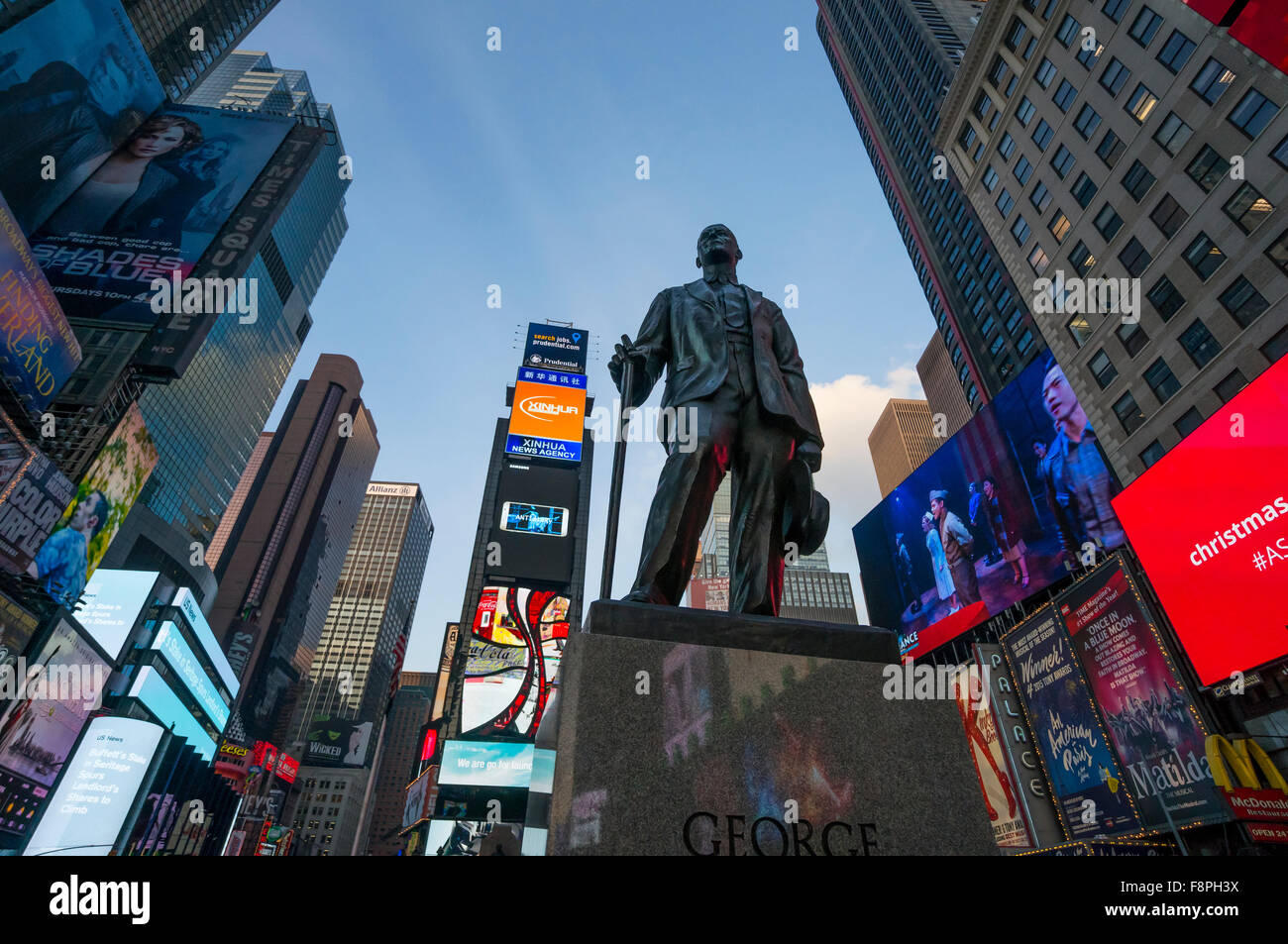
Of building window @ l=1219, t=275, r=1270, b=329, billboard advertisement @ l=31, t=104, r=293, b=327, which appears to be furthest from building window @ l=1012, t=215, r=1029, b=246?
billboard advertisement @ l=31, t=104, r=293, b=327

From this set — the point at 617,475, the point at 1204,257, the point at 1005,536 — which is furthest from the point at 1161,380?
the point at 617,475

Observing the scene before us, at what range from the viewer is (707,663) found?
347 centimetres

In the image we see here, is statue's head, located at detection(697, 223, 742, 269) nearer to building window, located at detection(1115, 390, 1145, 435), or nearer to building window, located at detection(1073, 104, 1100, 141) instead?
building window, located at detection(1115, 390, 1145, 435)

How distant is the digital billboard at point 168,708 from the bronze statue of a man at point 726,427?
53.6 m

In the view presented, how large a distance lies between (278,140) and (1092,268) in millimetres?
43520

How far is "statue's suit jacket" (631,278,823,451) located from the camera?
4.89 m

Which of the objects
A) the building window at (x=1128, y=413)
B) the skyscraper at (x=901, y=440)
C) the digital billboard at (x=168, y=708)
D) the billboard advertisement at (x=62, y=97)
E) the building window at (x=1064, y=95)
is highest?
Result: the skyscraper at (x=901, y=440)

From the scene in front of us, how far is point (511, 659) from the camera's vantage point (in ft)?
159

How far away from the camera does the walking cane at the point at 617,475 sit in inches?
166

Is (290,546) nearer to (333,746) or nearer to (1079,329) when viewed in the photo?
(333,746)

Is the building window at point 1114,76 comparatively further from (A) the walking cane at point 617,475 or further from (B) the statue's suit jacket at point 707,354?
(A) the walking cane at point 617,475
